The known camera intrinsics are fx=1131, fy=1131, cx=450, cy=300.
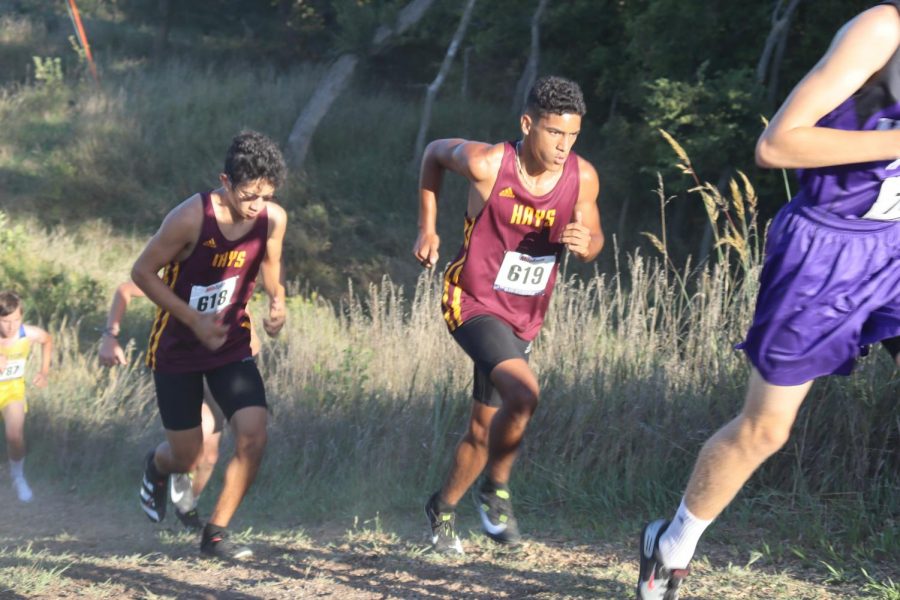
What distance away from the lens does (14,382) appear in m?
8.46

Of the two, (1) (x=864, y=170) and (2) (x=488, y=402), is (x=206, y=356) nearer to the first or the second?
(2) (x=488, y=402)

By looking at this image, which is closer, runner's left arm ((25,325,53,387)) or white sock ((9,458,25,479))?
white sock ((9,458,25,479))

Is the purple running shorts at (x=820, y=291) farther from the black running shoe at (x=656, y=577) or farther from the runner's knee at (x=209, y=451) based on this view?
the runner's knee at (x=209, y=451)

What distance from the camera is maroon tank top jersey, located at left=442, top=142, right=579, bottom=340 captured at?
16.3ft

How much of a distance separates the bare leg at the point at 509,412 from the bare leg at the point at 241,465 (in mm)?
1076

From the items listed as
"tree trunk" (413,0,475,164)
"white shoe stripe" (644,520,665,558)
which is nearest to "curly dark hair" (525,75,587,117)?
"white shoe stripe" (644,520,665,558)

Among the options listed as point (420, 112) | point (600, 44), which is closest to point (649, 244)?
point (600, 44)

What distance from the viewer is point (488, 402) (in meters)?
4.99

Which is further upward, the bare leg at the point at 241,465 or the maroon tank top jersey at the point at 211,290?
the maroon tank top jersey at the point at 211,290

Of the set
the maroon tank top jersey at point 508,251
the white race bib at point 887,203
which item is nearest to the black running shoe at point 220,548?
the maroon tank top jersey at point 508,251

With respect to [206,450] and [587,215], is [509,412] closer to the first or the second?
[587,215]

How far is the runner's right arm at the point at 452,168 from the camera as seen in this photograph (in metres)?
4.98

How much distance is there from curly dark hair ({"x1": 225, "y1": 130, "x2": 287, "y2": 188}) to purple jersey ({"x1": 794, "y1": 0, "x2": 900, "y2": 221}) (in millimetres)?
2497

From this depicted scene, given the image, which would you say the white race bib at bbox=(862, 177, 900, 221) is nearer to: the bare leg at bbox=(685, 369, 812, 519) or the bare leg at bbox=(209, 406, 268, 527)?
the bare leg at bbox=(685, 369, 812, 519)
